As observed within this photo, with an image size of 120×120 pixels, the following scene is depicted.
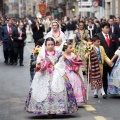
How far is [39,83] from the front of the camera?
487 inches

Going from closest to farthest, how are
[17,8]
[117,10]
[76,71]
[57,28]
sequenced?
[76,71], [57,28], [117,10], [17,8]

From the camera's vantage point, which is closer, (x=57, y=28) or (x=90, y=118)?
(x=90, y=118)

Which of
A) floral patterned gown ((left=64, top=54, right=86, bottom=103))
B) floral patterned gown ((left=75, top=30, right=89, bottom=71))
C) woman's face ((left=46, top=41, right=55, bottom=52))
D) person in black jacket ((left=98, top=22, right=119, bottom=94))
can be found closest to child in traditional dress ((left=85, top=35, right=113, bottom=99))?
person in black jacket ((left=98, top=22, right=119, bottom=94))

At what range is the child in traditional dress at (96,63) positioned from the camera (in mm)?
15195

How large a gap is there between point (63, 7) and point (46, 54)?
85574 mm

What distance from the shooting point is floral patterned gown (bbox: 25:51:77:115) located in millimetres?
12227

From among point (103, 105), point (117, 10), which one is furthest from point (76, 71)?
point (117, 10)

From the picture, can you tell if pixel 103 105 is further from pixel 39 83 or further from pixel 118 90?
pixel 39 83

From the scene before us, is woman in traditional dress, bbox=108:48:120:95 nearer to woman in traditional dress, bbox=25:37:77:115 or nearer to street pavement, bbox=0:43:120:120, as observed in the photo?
street pavement, bbox=0:43:120:120

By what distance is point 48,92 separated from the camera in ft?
40.2

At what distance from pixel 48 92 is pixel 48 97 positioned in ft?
0.30

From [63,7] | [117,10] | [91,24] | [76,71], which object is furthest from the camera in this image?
[63,7]

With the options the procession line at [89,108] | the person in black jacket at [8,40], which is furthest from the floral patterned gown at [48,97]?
the person in black jacket at [8,40]

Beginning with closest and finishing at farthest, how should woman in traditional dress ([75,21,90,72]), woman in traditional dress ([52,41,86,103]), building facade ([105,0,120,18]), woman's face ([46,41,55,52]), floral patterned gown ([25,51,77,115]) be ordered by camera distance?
floral patterned gown ([25,51,77,115]) < woman's face ([46,41,55,52]) < woman in traditional dress ([52,41,86,103]) < woman in traditional dress ([75,21,90,72]) < building facade ([105,0,120,18])
